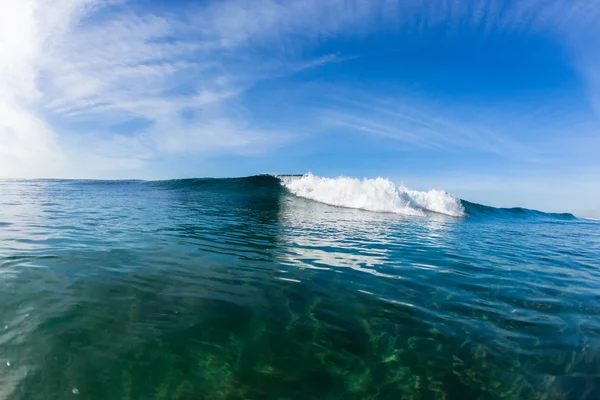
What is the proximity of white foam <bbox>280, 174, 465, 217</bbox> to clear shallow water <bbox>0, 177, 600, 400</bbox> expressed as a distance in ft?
52.2

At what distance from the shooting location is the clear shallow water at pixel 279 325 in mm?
2975

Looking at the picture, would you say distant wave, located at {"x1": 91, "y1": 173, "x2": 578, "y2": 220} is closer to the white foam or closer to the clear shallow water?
the white foam

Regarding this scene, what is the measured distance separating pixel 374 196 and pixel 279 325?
20.6 metres

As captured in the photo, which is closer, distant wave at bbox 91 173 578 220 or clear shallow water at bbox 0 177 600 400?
clear shallow water at bbox 0 177 600 400

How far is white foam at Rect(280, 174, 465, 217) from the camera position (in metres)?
23.3

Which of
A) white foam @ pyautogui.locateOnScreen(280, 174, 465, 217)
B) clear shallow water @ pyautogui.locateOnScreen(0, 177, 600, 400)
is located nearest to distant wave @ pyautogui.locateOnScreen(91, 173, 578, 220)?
white foam @ pyautogui.locateOnScreen(280, 174, 465, 217)

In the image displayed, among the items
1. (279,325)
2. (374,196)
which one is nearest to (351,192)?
(374,196)

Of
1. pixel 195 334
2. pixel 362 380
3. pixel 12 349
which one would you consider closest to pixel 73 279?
pixel 12 349

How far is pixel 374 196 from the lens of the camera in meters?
23.6

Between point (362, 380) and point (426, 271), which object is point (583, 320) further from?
point (362, 380)

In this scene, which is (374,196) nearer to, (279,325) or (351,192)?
(351,192)

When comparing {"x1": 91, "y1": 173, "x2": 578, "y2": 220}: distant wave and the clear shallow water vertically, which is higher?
{"x1": 91, "y1": 173, "x2": 578, "y2": 220}: distant wave

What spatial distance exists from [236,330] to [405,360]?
6.25 ft

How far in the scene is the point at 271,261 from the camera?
653 cm
